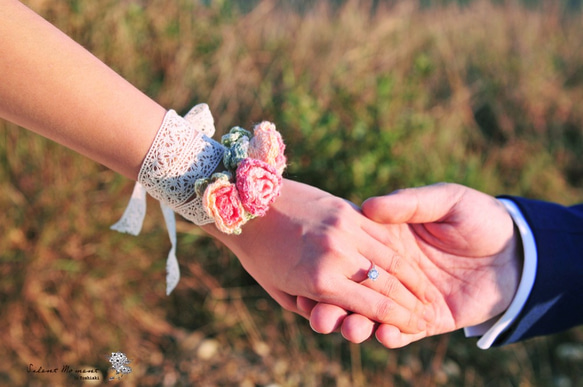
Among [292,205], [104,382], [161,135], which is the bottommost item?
[104,382]

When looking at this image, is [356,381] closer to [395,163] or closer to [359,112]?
[395,163]

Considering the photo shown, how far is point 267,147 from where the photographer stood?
1.56 m

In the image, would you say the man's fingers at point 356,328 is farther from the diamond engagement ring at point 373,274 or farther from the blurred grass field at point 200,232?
the blurred grass field at point 200,232

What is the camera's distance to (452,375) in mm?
2641

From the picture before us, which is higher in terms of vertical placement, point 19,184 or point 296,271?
point 296,271

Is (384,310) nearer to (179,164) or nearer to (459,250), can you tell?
(459,250)

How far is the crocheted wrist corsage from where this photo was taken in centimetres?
148

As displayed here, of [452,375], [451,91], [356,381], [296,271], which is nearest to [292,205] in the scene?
[296,271]

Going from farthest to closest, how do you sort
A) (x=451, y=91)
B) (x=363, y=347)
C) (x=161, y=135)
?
(x=451, y=91), (x=363, y=347), (x=161, y=135)

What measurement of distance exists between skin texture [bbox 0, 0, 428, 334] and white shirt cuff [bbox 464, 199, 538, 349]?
0.96 feet

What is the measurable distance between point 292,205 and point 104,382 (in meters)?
1.32

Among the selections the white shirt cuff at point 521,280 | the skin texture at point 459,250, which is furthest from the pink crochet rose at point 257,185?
the white shirt cuff at point 521,280

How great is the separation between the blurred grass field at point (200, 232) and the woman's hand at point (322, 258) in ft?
3.02

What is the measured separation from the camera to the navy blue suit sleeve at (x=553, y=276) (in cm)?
184
